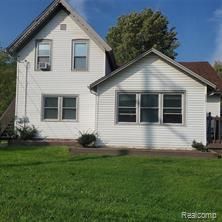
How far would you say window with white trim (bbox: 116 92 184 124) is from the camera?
62.2 feet

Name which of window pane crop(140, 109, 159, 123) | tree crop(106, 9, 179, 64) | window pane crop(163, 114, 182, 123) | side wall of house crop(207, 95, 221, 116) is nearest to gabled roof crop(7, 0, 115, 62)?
window pane crop(140, 109, 159, 123)

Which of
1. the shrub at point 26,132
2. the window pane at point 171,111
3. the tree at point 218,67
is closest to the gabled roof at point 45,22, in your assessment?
the shrub at point 26,132

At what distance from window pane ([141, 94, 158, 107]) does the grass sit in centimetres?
543

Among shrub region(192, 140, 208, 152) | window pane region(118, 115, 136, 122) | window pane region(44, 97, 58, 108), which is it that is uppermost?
window pane region(44, 97, 58, 108)

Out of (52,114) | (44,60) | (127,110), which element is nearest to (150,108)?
(127,110)

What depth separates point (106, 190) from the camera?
8734 millimetres

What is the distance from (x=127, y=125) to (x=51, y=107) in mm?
4649

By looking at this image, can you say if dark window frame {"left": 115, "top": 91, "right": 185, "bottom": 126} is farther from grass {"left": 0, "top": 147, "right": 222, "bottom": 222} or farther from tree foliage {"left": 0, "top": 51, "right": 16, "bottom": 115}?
tree foliage {"left": 0, "top": 51, "right": 16, "bottom": 115}

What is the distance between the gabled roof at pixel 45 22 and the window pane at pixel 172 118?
15.4 feet

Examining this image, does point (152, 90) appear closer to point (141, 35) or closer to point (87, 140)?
point (87, 140)

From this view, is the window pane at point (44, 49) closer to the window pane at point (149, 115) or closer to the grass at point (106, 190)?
the window pane at point (149, 115)

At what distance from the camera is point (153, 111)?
1916 cm

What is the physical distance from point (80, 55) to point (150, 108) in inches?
198

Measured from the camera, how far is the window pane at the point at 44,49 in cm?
2169
